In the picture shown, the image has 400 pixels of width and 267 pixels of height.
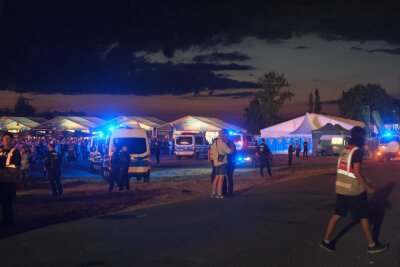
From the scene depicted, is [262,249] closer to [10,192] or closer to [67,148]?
[10,192]

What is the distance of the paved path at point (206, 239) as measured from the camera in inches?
309

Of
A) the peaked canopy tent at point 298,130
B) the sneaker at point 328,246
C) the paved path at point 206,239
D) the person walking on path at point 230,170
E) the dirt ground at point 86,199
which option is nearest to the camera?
the paved path at point 206,239

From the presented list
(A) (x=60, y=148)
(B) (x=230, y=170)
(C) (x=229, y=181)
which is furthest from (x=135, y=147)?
(A) (x=60, y=148)

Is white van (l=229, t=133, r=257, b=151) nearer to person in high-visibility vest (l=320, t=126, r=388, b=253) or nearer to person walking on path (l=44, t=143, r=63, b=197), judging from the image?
person walking on path (l=44, t=143, r=63, b=197)

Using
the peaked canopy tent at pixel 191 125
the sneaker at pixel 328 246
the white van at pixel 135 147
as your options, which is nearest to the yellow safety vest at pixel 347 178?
the sneaker at pixel 328 246

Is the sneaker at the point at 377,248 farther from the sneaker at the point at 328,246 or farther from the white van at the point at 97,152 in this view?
the white van at the point at 97,152

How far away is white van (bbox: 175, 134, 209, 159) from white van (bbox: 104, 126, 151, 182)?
21.7 metres

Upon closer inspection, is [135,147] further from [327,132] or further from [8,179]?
[327,132]

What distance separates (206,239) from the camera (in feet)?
30.8

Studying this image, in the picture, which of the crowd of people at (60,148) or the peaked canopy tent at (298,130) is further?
the peaked canopy tent at (298,130)

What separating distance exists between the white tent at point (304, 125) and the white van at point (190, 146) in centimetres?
1630

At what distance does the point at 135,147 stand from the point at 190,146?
22.2 metres

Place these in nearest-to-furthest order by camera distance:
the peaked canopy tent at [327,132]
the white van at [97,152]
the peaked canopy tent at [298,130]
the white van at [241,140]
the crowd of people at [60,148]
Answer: the white van at [97,152] < the crowd of people at [60,148] < the white van at [241,140] < the peaked canopy tent at [327,132] < the peaked canopy tent at [298,130]

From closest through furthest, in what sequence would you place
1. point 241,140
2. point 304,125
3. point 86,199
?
point 86,199
point 241,140
point 304,125
